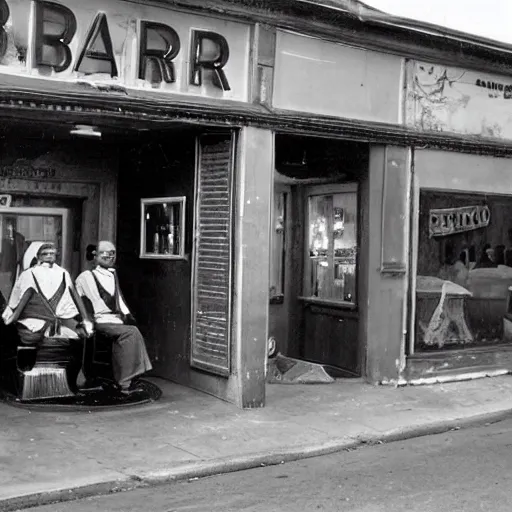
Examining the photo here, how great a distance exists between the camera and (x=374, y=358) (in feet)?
34.6

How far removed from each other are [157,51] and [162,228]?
2379 millimetres

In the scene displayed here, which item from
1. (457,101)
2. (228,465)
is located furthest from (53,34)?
(457,101)

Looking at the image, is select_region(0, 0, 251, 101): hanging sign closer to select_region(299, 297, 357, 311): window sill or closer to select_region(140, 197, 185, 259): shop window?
select_region(140, 197, 185, 259): shop window

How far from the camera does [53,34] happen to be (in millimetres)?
7926

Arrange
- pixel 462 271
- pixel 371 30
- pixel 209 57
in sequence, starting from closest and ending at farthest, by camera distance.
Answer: pixel 209 57 → pixel 371 30 → pixel 462 271

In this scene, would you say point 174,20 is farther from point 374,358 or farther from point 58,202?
point 374,358

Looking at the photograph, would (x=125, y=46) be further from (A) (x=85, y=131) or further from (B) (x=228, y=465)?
(B) (x=228, y=465)

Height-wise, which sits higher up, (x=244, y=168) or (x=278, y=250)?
(x=244, y=168)

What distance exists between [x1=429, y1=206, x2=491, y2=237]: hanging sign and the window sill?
1319 millimetres

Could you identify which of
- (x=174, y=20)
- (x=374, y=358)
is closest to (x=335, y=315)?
(x=374, y=358)

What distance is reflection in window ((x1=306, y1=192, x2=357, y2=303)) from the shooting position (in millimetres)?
11195

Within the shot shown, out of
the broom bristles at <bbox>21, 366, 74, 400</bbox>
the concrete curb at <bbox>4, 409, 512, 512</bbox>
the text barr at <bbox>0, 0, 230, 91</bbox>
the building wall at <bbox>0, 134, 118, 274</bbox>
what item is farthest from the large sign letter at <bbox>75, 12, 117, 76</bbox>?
the concrete curb at <bbox>4, 409, 512, 512</bbox>

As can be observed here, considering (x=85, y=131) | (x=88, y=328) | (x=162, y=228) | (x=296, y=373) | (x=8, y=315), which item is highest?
(x=85, y=131)

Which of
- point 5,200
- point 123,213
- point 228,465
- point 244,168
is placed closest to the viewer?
point 228,465
